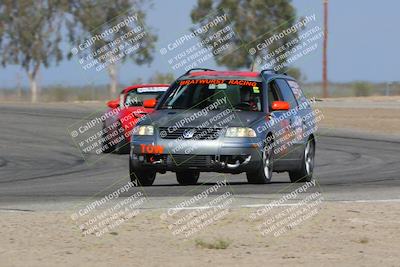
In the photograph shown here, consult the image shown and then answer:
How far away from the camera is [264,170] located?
633 inches

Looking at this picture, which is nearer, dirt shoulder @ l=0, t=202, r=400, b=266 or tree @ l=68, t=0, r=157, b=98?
dirt shoulder @ l=0, t=202, r=400, b=266

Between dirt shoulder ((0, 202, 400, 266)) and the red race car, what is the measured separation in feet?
38.4

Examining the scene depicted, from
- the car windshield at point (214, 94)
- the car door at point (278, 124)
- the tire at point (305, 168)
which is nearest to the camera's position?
the car windshield at point (214, 94)

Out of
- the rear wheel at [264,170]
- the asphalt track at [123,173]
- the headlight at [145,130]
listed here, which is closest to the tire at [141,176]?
the asphalt track at [123,173]

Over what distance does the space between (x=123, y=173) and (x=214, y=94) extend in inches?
Answer: 177

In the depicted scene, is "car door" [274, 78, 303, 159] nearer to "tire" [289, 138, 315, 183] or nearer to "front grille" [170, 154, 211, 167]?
"tire" [289, 138, 315, 183]

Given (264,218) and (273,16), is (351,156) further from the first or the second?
(273,16)

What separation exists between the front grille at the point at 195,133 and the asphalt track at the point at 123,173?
30.1 inches

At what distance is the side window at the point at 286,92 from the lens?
17.2 meters

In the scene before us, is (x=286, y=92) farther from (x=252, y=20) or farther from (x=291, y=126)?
(x=252, y=20)

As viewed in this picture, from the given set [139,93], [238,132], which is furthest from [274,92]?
[139,93]

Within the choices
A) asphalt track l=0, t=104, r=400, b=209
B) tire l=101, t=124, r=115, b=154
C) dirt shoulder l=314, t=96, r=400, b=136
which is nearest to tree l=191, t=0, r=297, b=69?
dirt shoulder l=314, t=96, r=400, b=136

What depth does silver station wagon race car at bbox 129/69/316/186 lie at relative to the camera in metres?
15.4

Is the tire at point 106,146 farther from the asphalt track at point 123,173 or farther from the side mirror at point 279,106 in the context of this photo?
the side mirror at point 279,106
